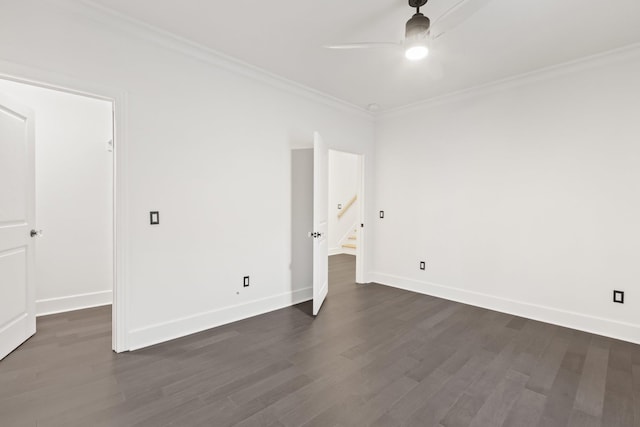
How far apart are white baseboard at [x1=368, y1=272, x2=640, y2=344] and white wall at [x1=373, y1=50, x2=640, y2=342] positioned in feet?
0.04

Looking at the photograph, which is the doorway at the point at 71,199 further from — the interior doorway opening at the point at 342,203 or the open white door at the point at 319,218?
→ the interior doorway opening at the point at 342,203

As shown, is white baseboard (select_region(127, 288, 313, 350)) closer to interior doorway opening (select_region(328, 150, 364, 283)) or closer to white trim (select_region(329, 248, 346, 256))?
white trim (select_region(329, 248, 346, 256))

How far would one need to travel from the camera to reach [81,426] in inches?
64.1

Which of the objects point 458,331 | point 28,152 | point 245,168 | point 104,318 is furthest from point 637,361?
point 28,152

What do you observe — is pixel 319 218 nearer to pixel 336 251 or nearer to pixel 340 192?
pixel 336 251

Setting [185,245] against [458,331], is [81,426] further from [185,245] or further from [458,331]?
[458,331]

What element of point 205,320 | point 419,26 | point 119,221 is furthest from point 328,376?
point 419,26

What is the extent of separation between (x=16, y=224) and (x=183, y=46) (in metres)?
2.13

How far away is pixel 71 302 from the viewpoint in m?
3.36

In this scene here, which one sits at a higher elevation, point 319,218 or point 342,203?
point 342,203

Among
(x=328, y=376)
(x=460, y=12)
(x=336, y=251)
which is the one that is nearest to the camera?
(x=460, y=12)

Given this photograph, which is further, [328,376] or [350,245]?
[350,245]

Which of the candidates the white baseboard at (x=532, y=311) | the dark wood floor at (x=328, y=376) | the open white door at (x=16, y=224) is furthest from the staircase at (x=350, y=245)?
the open white door at (x=16, y=224)

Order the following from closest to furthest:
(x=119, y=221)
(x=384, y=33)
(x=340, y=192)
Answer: (x=119, y=221)
(x=384, y=33)
(x=340, y=192)
